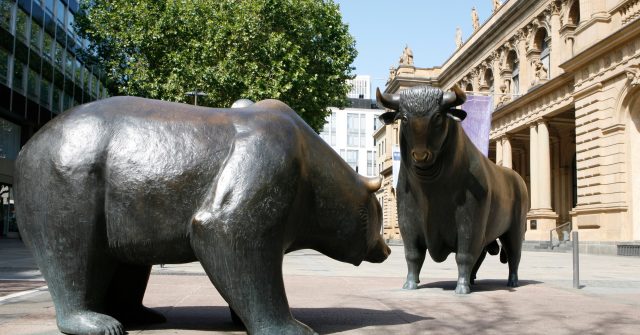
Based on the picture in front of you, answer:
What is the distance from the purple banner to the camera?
1568 cm

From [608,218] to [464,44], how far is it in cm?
3140

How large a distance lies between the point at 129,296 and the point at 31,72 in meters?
32.8

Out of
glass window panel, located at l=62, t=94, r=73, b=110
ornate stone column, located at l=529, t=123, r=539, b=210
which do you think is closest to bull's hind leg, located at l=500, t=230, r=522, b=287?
ornate stone column, located at l=529, t=123, r=539, b=210

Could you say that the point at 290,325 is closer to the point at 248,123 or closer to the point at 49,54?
the point at 248,123

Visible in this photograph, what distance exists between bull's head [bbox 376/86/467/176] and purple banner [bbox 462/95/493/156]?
9579 mm

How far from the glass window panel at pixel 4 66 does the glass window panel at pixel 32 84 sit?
8.06ft

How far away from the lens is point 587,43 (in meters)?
29.0

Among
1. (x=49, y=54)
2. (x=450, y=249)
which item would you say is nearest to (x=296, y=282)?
(x=450, y=249)

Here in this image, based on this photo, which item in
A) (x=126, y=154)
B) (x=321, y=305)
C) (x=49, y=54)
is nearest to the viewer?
(x=126, y=154)

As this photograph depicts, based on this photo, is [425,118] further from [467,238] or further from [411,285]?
[411,285]

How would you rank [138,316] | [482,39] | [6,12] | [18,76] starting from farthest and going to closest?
[482,39] < [18,76] < [6,12] < [138,316]

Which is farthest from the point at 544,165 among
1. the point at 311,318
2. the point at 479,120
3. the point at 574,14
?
the point at 311,318

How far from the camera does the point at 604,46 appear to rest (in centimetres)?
2662

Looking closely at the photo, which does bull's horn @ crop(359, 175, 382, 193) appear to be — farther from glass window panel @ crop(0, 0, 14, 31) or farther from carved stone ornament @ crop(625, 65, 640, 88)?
glass window panel @ crop(0, 0, 14, 31)
